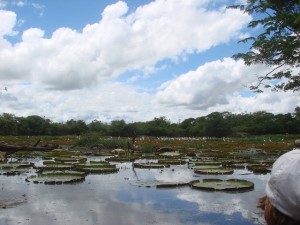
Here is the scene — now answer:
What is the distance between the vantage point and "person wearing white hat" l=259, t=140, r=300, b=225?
1.48m

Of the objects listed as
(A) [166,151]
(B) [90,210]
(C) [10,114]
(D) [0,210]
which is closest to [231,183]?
(B) [90,210]

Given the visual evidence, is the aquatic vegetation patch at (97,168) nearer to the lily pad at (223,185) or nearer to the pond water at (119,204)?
the pond water at (119,204)

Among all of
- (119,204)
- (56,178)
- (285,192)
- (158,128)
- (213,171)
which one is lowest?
(119,204)

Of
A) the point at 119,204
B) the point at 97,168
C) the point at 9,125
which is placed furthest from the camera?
the point at 9,125

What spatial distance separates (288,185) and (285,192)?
0.10 ft

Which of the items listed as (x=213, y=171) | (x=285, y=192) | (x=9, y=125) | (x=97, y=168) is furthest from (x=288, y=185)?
(x=9, y=125)

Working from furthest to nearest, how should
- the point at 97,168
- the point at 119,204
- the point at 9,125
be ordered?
the point at 9,125 → the point at 97,168 → the point at 119,204

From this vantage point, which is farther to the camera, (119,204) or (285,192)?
(119,204)

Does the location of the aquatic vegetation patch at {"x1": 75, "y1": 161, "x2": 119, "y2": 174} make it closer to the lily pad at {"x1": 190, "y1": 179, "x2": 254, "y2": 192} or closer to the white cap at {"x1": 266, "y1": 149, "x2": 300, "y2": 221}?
the lily pad at {"x1": 190, "y1": 179, "x2": 254, "y2": 192}

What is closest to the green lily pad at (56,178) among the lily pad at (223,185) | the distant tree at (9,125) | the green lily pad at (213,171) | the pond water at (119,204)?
the pond water at (119,204)

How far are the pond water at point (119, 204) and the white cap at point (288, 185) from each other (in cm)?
631

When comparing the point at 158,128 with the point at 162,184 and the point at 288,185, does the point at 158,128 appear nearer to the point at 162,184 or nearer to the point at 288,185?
the point at 162,184

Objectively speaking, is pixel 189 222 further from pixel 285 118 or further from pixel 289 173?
pixel 285 118

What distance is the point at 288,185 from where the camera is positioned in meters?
1.49
